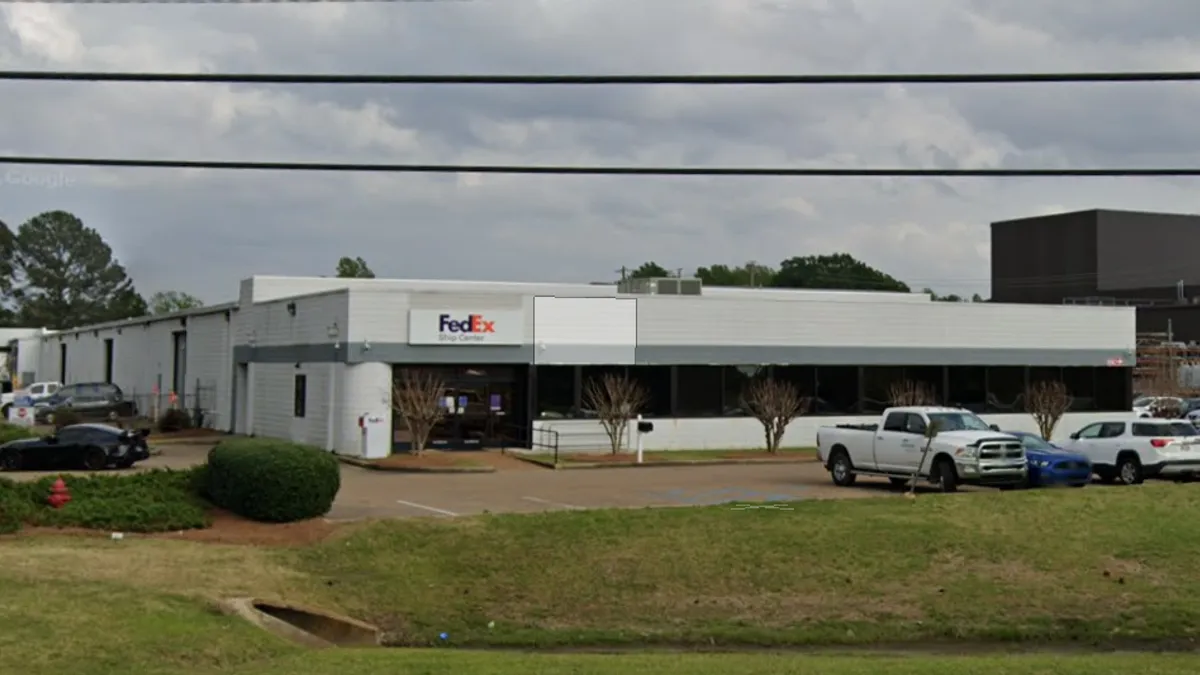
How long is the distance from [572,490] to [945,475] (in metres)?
8.06

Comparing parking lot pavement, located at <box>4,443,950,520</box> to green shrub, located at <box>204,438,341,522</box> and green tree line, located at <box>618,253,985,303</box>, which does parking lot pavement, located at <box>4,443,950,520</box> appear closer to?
green shrub, located at <box>204,438,341,522</box>

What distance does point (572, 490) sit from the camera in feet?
93.9

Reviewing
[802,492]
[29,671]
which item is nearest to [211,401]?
[802,492]

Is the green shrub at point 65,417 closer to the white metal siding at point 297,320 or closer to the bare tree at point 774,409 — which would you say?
the white metal siding at point 297,320

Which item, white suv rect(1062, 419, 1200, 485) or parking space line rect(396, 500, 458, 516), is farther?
white suv rect(1062, 419, 1200, 485)

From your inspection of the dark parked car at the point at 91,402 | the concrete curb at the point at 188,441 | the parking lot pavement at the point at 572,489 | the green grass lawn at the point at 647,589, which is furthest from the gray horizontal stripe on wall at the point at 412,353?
the dark parked car at the point at 91,402

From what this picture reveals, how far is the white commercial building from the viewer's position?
131ft

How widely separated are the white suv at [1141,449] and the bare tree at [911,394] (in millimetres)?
13087

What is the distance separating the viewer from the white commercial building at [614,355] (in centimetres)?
3991

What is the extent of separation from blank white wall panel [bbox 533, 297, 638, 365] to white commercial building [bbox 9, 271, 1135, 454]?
5 cm

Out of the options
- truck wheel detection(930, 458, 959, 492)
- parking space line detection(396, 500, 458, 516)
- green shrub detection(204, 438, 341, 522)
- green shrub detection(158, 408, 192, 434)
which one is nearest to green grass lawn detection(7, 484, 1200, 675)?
green shrub detection(204, 438, 341, 522)

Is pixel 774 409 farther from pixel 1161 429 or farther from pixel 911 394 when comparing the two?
pixel 1161 429

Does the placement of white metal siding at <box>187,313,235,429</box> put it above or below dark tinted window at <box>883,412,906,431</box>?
above

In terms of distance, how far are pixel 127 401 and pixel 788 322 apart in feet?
116
